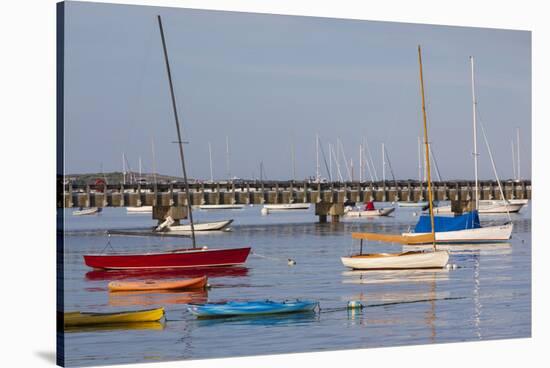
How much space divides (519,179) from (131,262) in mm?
9172

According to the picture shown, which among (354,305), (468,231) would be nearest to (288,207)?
(468,231)

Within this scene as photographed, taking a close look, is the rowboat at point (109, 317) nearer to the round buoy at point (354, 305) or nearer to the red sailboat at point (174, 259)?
the round buoy at point (354, 305)

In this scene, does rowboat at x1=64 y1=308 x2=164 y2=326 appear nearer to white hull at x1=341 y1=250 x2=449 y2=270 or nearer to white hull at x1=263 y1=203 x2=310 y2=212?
white hull at x1=341 y1=250 x2=449 y2=270

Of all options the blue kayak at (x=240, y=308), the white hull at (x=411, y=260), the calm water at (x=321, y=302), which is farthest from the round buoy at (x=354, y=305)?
the white hull at (x=411, y=260)

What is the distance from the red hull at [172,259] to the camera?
24719 millimetres

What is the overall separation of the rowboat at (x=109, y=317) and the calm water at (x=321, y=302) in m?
0.14

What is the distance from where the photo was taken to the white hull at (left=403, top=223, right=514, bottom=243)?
3175 cm

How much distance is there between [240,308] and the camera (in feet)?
57.1

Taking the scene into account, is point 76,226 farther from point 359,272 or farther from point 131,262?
point 359,272

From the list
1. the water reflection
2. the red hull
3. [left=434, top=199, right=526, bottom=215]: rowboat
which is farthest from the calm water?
[left=434, top=199, right=526, bottom=215]: rowboat

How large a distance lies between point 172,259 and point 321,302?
571cm

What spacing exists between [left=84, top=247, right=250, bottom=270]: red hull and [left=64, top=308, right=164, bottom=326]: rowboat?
25.4 feet

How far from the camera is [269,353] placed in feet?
51.0

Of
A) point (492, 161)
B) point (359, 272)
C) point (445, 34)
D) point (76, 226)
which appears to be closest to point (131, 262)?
point (359, 272)
